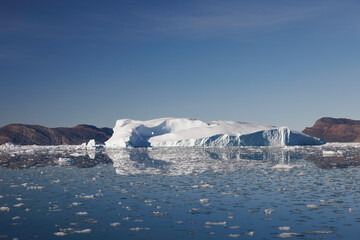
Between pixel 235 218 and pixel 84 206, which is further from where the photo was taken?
pixel 84 206

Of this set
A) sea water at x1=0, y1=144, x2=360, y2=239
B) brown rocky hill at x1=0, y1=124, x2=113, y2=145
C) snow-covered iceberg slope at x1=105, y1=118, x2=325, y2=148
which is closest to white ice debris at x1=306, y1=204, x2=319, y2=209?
sea water at x1=0, y1=144, x2=360, y2=239

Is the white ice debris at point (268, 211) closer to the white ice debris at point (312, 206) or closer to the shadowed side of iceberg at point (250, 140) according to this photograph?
the white ice debris at point (312, 206)

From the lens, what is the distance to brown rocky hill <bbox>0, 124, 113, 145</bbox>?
147875 millimetres

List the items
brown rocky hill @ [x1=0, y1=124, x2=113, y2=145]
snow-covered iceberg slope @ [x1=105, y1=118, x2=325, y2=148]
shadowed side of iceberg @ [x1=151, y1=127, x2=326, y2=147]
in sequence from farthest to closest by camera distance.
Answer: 1. brown rocky hill @ [x1=0, y1=124, x2=113, y2=145]
2. snow-covered iceberg slope @ [x1=105, y1=118, x2=325, y2=148]
3. shadowed side of iceberg @ [x1=151, y1=127, x2=326, y2=147]

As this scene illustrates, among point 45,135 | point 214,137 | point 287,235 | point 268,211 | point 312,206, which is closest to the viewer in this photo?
point 287,235

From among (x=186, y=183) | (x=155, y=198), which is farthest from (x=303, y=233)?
(x=186, y=183)

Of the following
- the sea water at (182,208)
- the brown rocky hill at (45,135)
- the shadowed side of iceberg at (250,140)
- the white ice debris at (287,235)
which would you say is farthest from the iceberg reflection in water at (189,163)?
the brown rocky hill at (45,135)

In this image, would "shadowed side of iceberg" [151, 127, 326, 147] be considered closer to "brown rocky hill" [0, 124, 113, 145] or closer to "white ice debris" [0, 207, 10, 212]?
"white ice debris" [0, 207, 10, 212]

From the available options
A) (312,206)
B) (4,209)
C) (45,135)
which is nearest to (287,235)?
(312,206)

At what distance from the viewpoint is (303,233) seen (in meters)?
9.02

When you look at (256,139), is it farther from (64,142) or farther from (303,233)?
(64,142)

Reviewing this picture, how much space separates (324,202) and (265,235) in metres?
4.73

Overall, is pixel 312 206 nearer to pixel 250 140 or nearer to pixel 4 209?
pixel 4 209

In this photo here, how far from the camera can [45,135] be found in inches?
6093
